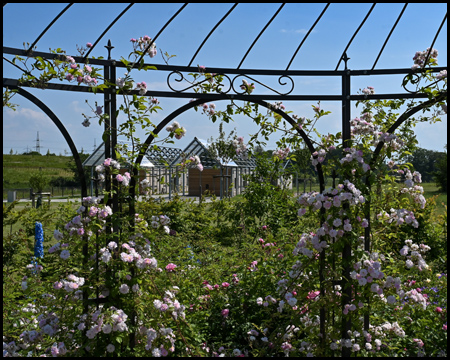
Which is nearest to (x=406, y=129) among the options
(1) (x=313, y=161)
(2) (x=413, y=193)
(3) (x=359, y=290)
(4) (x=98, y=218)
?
(2) (x=413, y=193)

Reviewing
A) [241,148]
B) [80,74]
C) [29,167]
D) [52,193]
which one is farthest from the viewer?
[29,167]

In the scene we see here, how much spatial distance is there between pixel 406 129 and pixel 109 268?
86.3 inches

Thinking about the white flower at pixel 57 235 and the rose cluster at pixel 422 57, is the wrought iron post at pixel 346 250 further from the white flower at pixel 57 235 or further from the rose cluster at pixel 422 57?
the white flower at pixel 57 235

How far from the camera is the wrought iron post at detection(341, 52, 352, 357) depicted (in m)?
2.69

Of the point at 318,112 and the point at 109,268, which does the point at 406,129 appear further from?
the point at 109,268

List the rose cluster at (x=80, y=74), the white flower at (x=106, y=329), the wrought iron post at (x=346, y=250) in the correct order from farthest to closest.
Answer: the wrought iron post at (x=346, y=250) → the rose cluster at (x=80, y=74) → the white flower at (x=106, y=329)

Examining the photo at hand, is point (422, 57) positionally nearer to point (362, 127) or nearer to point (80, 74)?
point (362, 127)

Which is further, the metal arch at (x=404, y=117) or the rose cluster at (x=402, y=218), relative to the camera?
the metal arch at (x=404, y=117)

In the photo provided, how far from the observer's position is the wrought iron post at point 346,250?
2693 mm

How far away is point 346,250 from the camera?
2.75m

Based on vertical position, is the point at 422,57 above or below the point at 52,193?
above

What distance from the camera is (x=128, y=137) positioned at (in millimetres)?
2764

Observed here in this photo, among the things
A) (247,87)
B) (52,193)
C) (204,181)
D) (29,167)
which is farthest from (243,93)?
(29,167)

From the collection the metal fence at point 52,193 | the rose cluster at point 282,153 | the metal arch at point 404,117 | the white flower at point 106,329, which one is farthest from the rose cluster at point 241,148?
the metal fence at point 52,193
